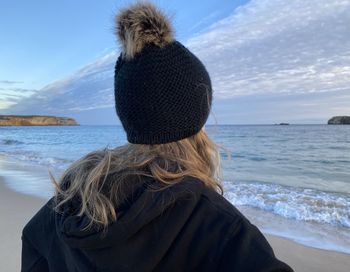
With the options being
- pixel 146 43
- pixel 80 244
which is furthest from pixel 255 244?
pixel 146 43

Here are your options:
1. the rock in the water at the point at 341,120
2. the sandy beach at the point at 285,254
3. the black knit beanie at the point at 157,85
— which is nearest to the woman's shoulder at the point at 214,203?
the black knit beanie at the point at 157,85

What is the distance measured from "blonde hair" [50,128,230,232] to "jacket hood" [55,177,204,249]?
24 mm

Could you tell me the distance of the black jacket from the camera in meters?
0.96

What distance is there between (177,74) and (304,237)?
15.1 feet

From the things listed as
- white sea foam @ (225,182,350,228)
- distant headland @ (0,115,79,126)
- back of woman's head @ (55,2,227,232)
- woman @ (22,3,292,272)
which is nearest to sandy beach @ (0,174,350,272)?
white sea foam @ (225,182,350,228)

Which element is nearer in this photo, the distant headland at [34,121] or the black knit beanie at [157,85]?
the black knit beanie at [157,85]

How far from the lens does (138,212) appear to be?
1034 mm

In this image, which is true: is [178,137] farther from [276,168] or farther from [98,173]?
[276,168]

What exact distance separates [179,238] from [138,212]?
13 centimetres

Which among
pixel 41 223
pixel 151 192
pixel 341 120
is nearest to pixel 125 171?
pixel 151 192

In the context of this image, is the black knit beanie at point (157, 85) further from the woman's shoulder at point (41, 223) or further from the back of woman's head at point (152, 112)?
the woman's shoulder at point (41, 223)

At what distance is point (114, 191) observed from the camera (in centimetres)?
113

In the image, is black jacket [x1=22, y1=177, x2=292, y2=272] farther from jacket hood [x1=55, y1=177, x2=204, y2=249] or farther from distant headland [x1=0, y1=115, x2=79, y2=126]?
distant headland [x1=0, y1=115, x2=79, y2=126]

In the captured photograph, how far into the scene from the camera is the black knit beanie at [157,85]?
4.03ft
